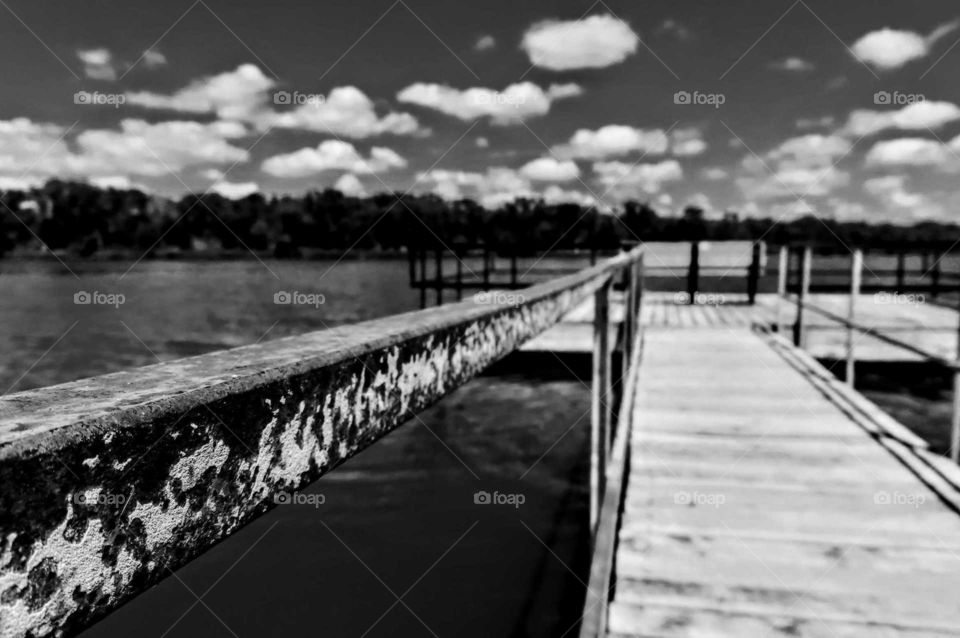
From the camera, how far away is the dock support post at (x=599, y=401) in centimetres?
330

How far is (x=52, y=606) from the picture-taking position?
12.6 inches

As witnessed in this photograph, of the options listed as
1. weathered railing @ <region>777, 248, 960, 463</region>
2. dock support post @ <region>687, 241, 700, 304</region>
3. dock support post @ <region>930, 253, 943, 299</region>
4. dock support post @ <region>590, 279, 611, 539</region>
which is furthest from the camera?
dock support post @ <region>930, 253, 943, 299</region>

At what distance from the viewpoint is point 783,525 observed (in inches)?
118

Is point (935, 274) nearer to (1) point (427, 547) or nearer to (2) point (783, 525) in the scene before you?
(1) point (427, 547)

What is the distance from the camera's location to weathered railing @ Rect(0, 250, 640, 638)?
31 centimetres

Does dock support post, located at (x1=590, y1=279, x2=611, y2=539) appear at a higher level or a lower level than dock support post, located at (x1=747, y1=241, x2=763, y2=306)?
lower

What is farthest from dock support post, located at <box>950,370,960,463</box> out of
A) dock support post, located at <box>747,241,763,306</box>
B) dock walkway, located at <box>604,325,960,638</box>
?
dock support post, located at <box>747,241,763,306</box>

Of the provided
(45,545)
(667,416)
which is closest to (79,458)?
(45,545)

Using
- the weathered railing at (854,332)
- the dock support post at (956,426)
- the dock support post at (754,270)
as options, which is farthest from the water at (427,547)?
the dock support post at (754,270)

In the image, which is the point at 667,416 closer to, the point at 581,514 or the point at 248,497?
the point at 581,514

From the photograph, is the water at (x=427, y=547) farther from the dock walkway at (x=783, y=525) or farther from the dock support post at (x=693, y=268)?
the dock support post at (x=693, y=268)

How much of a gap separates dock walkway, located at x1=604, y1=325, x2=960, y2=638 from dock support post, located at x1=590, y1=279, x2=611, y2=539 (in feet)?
0.60

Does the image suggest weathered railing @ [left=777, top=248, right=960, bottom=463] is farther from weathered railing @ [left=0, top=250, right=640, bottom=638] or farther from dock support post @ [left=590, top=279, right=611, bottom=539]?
weathered railing @ [left=0, top=250, right=640, bottom=638]

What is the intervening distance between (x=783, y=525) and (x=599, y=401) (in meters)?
1.01
